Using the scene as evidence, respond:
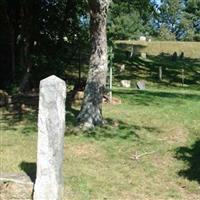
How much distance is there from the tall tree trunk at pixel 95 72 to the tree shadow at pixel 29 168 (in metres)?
3.05

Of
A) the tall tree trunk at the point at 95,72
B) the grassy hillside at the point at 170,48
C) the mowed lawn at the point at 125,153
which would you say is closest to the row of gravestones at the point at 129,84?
the mowed lawn at the point at 125,153

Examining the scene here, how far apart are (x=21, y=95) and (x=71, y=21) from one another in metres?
4.71

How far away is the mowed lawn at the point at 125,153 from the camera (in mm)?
9109

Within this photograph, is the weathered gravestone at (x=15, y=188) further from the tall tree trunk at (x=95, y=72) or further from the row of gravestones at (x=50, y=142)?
the tall tree trunk at (x=95, y=72)

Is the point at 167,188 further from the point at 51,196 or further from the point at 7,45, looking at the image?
the point at 7,45

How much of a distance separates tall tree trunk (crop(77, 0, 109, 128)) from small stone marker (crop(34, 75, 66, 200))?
15.9 ft

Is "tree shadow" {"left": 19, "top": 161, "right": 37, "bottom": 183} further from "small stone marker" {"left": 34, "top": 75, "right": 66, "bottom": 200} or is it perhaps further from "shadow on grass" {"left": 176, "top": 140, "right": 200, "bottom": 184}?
"shadow on grass" {"left": 176, "top": 140, "right": 200, "bottom": 184}

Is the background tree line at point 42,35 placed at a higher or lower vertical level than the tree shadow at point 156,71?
higher

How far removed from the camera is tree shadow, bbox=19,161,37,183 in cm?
861

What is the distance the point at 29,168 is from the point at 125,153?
2.34m

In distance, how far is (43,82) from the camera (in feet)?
26.4

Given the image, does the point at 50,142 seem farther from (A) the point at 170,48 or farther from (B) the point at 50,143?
(A) the point at 170,48

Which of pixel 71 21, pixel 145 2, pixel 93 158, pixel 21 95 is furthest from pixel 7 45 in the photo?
pixel 93 158

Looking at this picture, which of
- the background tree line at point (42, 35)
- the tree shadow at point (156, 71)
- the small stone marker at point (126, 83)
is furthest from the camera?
the tree shadow at point (156, 71)
